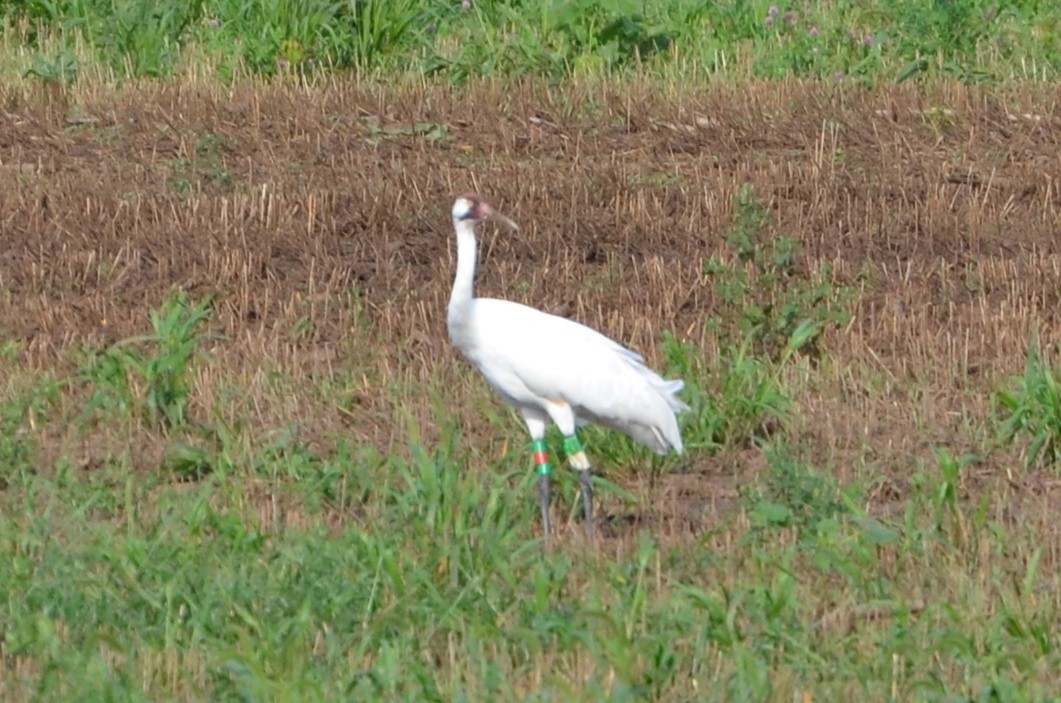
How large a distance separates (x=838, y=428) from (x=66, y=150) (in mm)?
5601

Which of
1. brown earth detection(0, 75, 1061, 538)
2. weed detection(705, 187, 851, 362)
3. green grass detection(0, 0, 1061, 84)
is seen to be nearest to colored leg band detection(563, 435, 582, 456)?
brown earth detection(0, 75, 1061, 538)

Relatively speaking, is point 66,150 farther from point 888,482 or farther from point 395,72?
point 888,482

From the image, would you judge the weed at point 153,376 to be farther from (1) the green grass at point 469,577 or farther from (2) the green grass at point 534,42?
(2) the green grass at point 534,42

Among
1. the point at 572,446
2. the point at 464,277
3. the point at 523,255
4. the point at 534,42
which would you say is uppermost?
the point at 464,277

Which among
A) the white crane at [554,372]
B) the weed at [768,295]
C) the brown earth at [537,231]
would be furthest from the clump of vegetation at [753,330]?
the white crane at [554,372]

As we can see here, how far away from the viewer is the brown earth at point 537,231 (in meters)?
6.91

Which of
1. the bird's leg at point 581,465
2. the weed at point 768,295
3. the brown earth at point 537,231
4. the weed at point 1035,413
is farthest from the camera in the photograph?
the weed at point 768,295

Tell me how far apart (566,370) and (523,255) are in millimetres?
3294

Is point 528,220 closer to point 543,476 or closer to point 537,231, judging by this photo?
point 537,231

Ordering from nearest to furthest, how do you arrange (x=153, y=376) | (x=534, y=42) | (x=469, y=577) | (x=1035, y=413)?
1. (x=469, y=577)
2. (x=1035, y=413)
3. (x=153, y=376)
4. (x=534, y=42)

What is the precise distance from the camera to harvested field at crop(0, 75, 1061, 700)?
6422mm

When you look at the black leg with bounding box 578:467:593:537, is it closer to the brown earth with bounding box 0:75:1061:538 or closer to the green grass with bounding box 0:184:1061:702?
the green grass with bounding box 0:184:1061:702

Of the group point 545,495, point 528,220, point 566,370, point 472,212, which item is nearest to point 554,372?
point 566,370

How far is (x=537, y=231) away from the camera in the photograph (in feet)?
29.9
